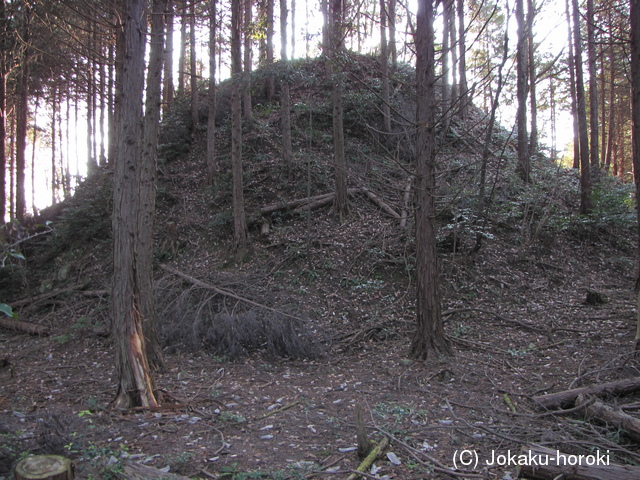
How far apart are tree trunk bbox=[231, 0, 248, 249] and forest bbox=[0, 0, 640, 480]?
7 cm

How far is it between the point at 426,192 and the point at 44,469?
547cm

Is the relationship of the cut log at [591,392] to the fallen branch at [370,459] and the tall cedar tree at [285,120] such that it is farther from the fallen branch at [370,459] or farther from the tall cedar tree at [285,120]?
the tall cedar tree at [285,120]

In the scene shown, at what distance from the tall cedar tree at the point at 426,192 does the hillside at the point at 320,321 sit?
0.35 m

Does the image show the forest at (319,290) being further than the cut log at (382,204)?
No

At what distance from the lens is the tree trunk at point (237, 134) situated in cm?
1053

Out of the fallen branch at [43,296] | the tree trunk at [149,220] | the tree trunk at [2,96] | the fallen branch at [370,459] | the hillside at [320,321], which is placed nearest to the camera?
the fallen branch at [370,459]

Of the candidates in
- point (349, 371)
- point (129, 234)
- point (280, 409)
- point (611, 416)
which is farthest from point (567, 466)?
point (129, 234)

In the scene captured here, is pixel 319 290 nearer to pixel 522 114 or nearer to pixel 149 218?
pixel 149 218

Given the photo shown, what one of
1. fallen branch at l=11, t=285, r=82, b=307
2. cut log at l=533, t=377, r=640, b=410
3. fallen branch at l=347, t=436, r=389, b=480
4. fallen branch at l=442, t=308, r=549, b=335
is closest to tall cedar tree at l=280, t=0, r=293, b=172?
fallen branch at l=11, t=285, r=82, b=307

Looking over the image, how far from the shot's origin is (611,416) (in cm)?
400

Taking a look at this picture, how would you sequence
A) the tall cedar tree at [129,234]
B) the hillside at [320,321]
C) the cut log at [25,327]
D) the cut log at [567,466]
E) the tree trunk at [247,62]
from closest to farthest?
the cut log at [567,466] → the hillside at [320,321] → the tall cedar tree at [129,234] → the cut log at [25,327] → the tree trunk at [247,62]

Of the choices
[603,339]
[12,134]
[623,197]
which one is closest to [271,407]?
[603,339]

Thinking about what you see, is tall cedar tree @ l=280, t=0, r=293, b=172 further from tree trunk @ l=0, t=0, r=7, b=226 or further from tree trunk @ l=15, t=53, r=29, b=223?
tree trunk @ l=15, t=53, r=29, b=223

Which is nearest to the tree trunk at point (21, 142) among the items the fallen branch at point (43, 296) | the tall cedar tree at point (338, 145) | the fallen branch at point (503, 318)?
the fallen branch at point (43, 296)
